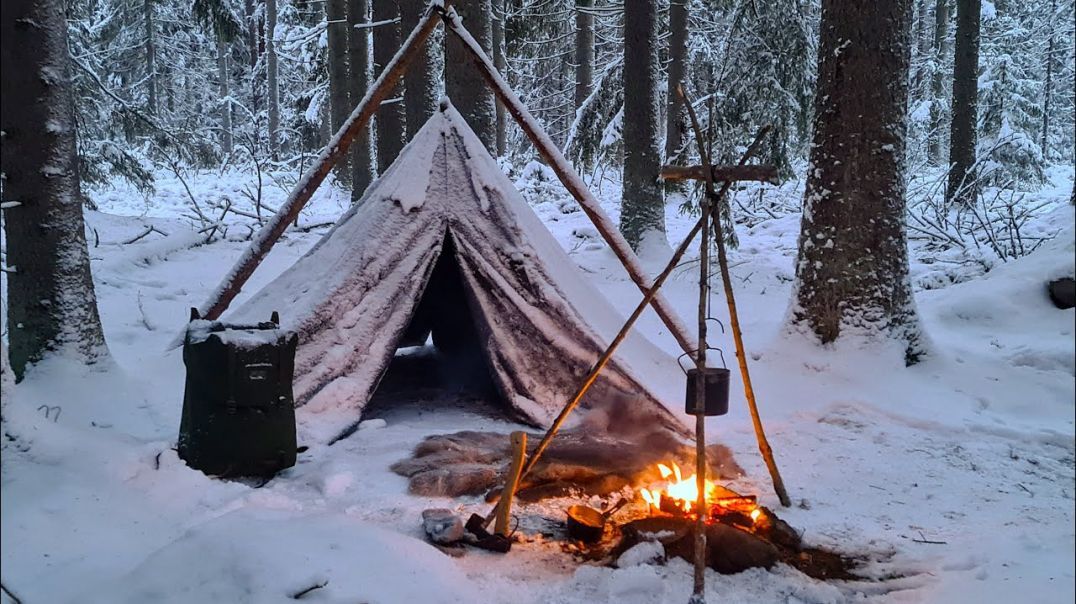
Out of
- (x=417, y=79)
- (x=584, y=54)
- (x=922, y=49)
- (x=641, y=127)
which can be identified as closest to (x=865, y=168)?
(x=641, y=127)

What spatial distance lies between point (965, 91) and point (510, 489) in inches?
458

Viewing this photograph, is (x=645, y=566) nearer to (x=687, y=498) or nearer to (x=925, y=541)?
(x=687, y=498)

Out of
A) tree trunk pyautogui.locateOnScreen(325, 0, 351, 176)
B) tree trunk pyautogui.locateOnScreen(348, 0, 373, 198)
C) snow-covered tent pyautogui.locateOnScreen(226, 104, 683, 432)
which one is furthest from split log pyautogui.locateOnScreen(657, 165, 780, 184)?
tree trunk pyautogui.locateOnScreen(325, 0, 351, 176)

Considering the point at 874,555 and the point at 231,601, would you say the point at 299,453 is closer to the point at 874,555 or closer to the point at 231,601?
the point at 231,601

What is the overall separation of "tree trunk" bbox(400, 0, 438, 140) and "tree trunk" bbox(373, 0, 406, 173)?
102 centimetres

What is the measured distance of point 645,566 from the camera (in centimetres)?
310

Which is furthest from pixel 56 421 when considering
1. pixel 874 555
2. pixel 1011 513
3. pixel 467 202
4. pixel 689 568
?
pixel 1011 513

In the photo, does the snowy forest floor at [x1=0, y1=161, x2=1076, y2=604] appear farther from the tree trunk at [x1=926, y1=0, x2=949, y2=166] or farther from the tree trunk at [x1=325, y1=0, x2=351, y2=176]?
the tree trunk at [x1=926, y1=0, x2=949, y2=166]

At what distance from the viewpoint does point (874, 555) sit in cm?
335

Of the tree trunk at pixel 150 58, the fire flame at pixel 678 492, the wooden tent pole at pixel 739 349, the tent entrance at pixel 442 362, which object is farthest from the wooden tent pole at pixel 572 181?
the tree trunk at pixel 150 58

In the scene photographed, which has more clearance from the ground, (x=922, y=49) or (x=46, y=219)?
(x=922, y=49)

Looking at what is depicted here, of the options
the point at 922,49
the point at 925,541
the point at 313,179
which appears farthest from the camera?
the point at 922,49

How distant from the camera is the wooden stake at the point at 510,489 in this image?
342cm

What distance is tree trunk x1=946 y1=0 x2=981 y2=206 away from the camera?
1135cm
